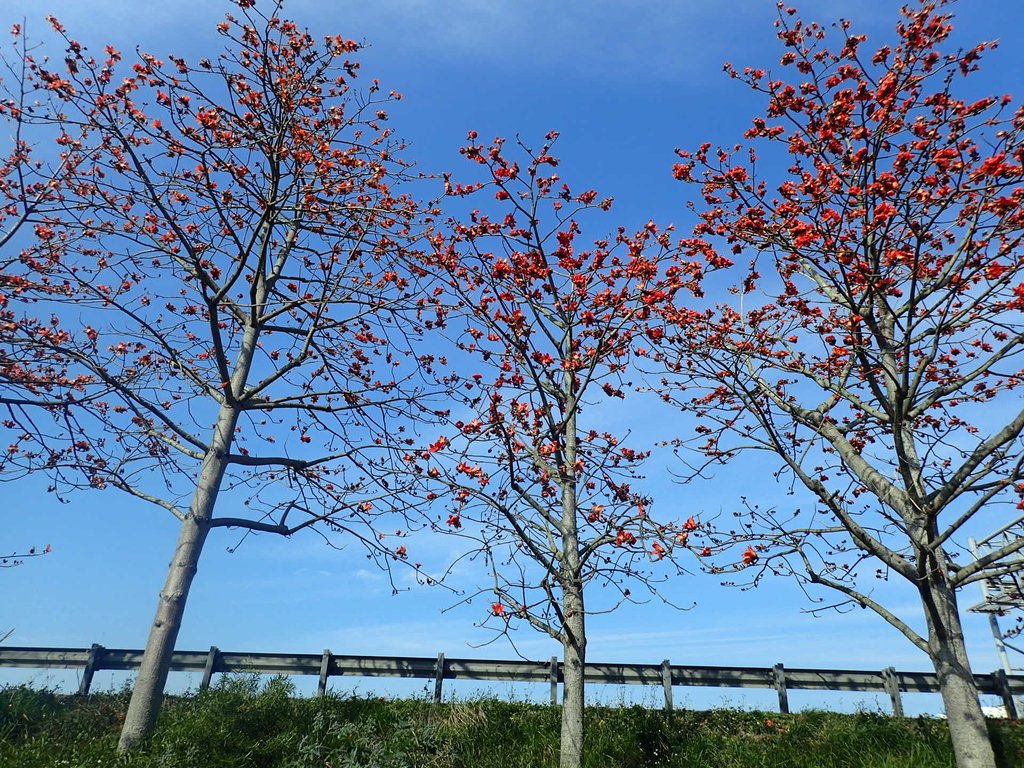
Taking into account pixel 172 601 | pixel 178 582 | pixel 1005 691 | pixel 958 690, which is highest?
pixel 178 582

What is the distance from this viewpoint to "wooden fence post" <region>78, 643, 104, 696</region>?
13203 mm

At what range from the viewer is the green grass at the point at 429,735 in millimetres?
9398

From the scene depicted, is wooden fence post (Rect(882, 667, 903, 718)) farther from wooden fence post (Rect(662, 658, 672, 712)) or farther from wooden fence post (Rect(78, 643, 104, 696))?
wooden fence post (Rect(78, 643, 104, 696))

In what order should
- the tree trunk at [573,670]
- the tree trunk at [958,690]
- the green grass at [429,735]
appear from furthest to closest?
the green grass at [429,735] → the tree trunk at [573,670] → the tree trunk at [958,690]

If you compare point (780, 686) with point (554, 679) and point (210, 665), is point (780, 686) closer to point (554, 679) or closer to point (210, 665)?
point (554, 679)

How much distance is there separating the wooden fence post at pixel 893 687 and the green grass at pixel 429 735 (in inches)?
36.5

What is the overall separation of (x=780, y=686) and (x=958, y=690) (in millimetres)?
5635

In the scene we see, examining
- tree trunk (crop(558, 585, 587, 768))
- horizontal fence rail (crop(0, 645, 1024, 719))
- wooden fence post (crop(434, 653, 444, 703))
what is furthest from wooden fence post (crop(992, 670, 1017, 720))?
wooden fence post (crop(434, 653, 444, 703))

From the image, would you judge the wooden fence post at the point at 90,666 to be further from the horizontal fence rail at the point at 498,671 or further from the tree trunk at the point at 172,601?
the tree trunk at the point at 172,601

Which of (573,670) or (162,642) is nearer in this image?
(573,670)

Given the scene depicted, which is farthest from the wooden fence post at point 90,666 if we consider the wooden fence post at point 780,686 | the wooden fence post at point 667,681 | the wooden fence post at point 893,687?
the wooden fence post at point 893,687

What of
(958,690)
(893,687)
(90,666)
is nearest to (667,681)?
(893,687)

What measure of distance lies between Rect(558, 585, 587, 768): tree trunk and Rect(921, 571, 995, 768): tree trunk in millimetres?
3863

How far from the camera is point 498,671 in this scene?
13156mm
